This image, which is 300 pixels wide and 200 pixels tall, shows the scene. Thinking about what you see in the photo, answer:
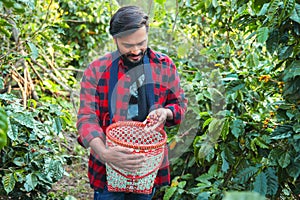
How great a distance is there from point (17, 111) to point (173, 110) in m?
0.63

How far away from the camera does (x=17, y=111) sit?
6.23 ft

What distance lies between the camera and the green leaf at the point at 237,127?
1811mm

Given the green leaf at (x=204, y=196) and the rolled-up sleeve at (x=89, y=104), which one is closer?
the rolled-up sleeve at (x=89, y=104)

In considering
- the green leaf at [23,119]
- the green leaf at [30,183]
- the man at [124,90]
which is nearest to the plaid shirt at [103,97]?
the man at [124,90]

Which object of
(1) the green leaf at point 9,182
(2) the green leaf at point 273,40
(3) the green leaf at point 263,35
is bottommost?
(1) the green leaf at point 9,182

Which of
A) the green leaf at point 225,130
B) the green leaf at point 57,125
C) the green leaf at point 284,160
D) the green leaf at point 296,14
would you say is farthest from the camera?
the green leaf at point 57,125

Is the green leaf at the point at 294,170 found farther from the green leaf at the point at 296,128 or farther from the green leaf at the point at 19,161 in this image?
the green leaf at the point at 19,161

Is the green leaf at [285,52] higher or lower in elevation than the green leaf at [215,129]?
higher

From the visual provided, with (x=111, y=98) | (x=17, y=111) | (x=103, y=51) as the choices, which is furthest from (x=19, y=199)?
(x=103, y=51)

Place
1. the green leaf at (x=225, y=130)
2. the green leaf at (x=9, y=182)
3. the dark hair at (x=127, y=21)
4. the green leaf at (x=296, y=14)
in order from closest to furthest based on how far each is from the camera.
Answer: the green leaf at (x=296, y=14) → the dark hair at (x=127, y=21) → the green leaf at (x=225, y=130) → the green leaf at (x=9, y=182)

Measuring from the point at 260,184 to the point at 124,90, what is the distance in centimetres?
60

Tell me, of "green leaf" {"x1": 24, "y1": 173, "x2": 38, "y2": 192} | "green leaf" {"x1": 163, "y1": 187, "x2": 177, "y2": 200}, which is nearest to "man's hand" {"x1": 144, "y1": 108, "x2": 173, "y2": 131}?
"green leaf" {"x1": 163, "y1": 187, "x2": 177, "y2": 200}

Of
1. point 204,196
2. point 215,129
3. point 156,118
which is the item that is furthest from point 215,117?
point 156,118

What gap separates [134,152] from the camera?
1.60m
